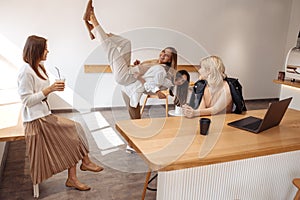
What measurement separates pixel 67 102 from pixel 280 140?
3.93 m

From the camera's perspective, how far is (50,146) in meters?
2.27

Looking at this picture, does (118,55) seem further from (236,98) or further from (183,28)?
(183,28)

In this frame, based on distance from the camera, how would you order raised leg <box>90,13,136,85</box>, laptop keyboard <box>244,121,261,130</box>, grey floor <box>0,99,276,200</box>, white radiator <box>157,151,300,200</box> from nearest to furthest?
white radiator <box>157,151,300,200</box> < laptop keyboard <box>244,121,261,130</box> < raised leg <box>90,13,136,85</box> < grey floor <box>0,99,276,200</box>

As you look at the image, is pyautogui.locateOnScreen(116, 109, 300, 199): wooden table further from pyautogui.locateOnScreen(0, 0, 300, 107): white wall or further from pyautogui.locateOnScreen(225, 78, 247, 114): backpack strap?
pyautogui.locateOnScreen(0, 0, 300, 107): white wall

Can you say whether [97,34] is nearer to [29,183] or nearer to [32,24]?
[29,183]

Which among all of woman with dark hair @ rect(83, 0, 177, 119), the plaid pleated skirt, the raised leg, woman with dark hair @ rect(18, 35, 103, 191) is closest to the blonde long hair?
woman with dark hair @ rect(83, 0, 177, 119)

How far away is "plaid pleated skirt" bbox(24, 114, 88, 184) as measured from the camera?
2.21 metres

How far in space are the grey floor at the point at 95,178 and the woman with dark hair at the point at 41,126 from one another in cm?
15

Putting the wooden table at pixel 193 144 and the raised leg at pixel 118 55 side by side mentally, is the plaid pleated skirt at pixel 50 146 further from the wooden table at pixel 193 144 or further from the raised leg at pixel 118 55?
the wooden table at pixel 193 144

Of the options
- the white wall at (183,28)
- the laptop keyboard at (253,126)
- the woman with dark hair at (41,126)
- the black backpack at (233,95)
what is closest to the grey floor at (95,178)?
the woman with dark hair at (41,126)

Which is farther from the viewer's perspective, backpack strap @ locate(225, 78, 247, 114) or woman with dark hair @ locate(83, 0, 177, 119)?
backpack strap @ locate(225, 78, 247, 114)

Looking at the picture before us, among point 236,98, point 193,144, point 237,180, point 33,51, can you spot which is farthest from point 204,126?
point 33,51

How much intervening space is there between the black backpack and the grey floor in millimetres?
843

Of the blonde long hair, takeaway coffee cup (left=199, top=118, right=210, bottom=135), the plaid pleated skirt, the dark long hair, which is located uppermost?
the dark long hair
